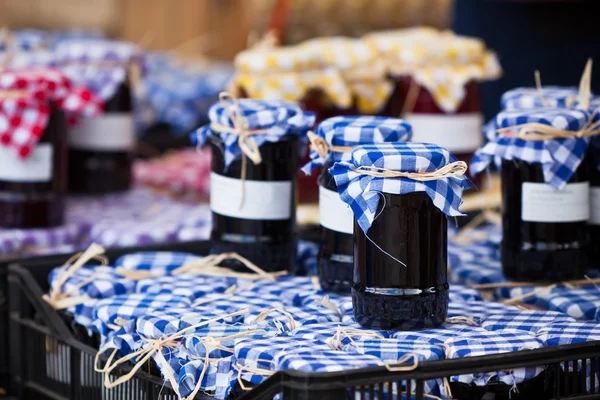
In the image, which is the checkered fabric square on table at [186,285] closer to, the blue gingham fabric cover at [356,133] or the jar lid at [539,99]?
the blue gingham fabric cover at [356,133]

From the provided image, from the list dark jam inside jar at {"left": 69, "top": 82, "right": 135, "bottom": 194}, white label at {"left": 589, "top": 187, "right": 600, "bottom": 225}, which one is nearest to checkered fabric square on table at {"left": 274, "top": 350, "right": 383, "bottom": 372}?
white label at {"left": 589, "top": 187, "right": 600, "bottom": 225}

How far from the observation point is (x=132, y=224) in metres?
2.48

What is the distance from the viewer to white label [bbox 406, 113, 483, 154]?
106 inches

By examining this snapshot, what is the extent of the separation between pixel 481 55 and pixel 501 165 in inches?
37.0

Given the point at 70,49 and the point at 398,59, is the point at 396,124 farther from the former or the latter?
the point at 70,49

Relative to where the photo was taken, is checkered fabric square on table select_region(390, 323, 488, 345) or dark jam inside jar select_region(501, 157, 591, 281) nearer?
checkered fabric square on table select_region(390, 323, 488, 345)

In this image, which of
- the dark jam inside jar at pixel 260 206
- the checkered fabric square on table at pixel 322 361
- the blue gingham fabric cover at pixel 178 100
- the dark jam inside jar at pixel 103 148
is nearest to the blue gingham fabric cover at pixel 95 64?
the dark jam inside jar at pixel 103 148

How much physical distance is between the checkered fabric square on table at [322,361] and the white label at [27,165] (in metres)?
1.11

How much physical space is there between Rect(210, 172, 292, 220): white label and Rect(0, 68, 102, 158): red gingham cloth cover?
0.54m

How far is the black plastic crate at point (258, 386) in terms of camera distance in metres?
1.33

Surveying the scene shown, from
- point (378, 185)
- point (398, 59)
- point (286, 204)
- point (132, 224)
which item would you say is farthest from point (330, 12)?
point (378, 185)

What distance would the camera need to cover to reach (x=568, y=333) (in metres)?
1.55

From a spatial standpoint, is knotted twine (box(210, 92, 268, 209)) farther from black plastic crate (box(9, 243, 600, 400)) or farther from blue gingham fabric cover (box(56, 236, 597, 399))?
black plastic crate (box(9, 243, 600, 400))

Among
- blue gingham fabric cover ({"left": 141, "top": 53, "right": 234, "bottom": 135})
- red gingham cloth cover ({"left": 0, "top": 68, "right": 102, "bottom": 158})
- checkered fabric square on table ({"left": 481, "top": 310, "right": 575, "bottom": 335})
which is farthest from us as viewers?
blue gingham fabric cover ({"left": 141, "top": 53, "right": 234, "bottom": 135})
